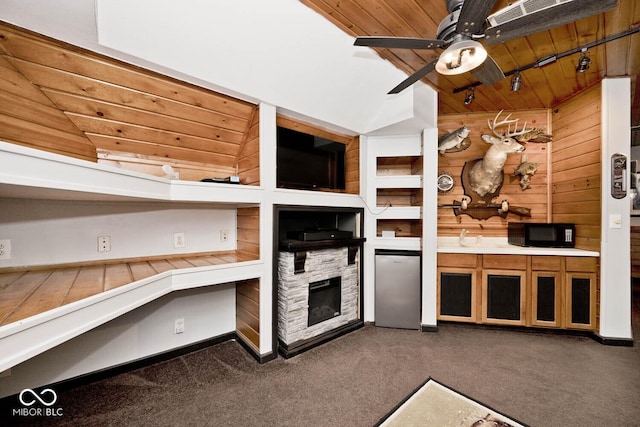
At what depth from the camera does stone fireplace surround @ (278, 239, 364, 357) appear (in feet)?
7.93

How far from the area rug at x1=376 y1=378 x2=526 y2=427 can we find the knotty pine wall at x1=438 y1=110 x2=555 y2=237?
7.01 feet

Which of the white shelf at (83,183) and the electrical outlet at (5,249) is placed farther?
the electrical outlet at (5,249)

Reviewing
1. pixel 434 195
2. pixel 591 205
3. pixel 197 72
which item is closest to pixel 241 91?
pixel 197 72

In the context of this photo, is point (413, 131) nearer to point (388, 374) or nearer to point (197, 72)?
point (197, 72)

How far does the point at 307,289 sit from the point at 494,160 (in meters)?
2.73

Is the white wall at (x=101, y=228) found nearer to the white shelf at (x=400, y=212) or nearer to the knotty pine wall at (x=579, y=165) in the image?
the white shelf at (x=400, y=212)

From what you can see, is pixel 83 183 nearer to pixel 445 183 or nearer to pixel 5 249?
pixel 5 249

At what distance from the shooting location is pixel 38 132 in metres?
1.60

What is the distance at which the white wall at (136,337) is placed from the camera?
1.77 metres

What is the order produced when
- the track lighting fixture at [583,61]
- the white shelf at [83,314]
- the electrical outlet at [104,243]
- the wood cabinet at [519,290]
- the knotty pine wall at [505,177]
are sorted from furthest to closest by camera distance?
1. the knotty pine wall at [505,177]
2. the wood cabinet at [519,290]
3. the track lighting fixture at [583,61]
4. the electrical outlet at [104,243]
5. the white shelf at [83,314]

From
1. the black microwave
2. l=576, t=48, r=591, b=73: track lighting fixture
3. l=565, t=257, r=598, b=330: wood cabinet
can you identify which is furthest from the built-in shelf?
l=576, t=48, r=591, b=73: track lighting fixture

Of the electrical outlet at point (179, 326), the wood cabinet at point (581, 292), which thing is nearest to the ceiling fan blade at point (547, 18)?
the wood cabinet at point (581, 292)

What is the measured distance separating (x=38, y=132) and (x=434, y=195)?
336 cm

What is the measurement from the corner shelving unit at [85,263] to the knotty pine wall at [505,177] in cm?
265
